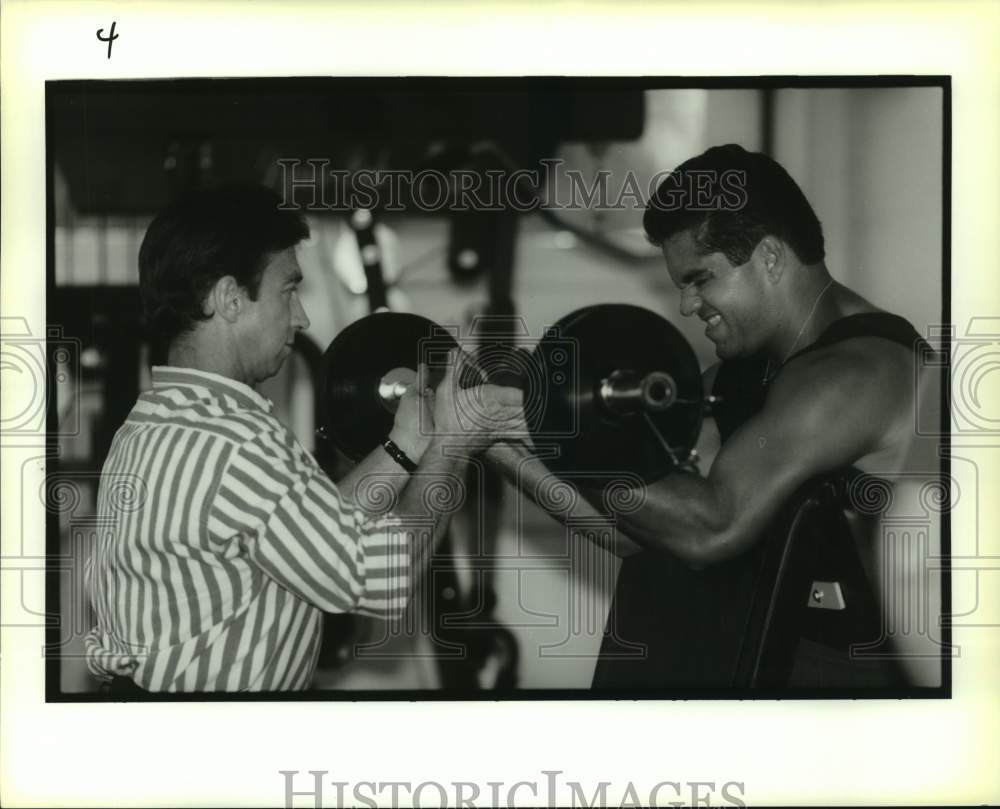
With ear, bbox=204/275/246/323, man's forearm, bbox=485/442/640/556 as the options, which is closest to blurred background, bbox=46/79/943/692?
man's forearm, bbox=485/442/640/556

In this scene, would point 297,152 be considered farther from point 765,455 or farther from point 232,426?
point 765,455

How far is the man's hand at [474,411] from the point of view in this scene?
214cm

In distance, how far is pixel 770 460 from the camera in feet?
7.05

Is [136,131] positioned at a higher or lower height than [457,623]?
higher

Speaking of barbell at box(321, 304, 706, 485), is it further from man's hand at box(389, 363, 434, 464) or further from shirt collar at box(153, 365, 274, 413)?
shirt collar at box(153, 365, 274, 413)

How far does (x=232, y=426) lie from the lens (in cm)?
211

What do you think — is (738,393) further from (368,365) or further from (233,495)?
(233,495)

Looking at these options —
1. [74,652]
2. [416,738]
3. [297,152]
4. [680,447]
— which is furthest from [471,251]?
[74,652]

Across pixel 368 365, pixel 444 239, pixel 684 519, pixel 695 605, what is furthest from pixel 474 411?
pixel 695 605

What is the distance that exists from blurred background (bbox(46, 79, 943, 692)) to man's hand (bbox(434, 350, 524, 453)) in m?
0.10

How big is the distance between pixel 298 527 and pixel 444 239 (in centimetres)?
64

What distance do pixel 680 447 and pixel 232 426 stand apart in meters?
0.89

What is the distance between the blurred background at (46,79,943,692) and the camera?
2.17 metres

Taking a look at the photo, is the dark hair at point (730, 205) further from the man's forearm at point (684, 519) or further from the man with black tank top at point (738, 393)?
the man's forearm at point (684, 519)
